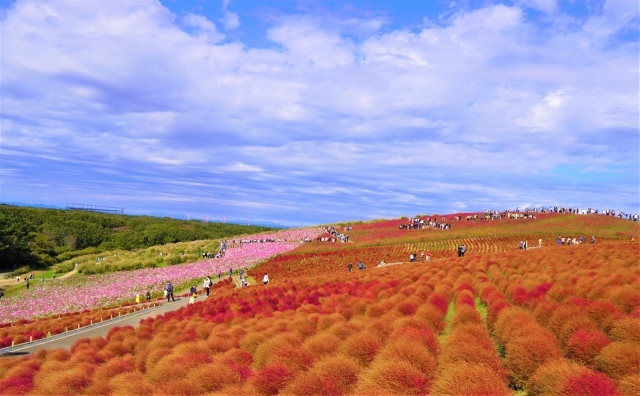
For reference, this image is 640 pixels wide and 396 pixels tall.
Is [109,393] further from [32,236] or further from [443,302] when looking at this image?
[32,236]

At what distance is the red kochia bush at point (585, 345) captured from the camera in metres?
6.48

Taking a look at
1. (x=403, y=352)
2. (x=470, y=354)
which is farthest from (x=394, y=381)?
(x=470, y=354)

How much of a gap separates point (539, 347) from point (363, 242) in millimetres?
45818

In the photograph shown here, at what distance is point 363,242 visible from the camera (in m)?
52.1

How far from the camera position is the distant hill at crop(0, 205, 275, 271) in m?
75.0

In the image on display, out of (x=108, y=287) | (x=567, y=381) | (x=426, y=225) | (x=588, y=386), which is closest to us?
(x=588, y=386)

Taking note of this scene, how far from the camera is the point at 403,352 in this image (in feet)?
21.8

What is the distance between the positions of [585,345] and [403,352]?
106 inches

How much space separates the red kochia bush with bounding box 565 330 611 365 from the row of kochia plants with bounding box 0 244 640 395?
0.01 metres

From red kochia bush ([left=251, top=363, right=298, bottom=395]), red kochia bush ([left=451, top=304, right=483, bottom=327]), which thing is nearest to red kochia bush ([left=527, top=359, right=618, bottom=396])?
red kochia bush ([left=451, top=304, right=483, bottom=327])

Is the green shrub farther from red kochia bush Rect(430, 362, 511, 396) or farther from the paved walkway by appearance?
red kochia bush Rect(430, 362, 511, 396)

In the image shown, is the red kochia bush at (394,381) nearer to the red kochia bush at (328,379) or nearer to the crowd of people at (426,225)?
the red kochia bush at (328,379)

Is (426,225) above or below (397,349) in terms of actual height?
above

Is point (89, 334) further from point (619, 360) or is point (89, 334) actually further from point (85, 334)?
point (619, 360)
